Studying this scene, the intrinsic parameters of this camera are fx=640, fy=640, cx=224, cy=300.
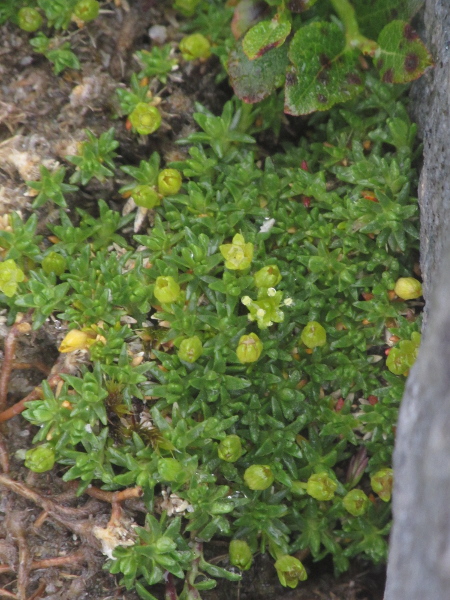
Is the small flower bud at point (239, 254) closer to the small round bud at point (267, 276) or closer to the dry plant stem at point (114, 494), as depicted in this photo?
the small round bud at point (267, 276)

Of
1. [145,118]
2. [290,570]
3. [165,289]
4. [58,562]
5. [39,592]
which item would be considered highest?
[145,118]

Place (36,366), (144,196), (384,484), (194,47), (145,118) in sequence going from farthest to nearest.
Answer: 1. (194,47)
2. (145,118)
3. (144,196)
4. (36,366)
5. (384,484)

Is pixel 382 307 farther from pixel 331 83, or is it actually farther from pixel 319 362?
pixel 331 83

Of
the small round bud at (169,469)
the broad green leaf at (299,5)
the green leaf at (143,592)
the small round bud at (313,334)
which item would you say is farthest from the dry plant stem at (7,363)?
the broad green leaf at (299,5)

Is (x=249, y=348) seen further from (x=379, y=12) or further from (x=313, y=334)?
(x=379, y=12)

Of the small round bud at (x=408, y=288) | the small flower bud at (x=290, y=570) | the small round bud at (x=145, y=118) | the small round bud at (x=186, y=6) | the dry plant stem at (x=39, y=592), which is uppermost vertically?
the small round bud at (x=186, y=6)

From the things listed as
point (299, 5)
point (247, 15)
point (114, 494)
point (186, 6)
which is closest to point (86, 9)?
point (186, 6)

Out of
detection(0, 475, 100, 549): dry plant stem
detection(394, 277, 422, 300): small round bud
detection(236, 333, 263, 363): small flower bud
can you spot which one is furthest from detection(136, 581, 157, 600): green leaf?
detection(394, 277, 422, 300): small round bud

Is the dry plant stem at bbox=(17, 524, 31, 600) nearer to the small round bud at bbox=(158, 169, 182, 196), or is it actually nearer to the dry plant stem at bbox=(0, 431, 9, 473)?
the dry plant stem at bbox=(0, 431, 9, 473)
